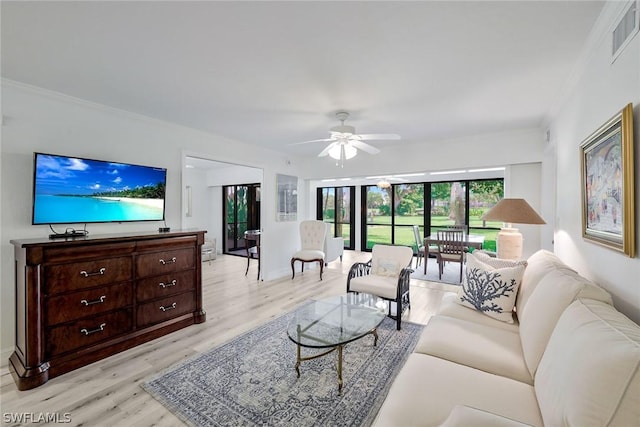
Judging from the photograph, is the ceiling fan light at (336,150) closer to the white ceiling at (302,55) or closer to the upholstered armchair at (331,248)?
the white ceiling at (302,55)

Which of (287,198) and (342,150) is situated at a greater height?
(342,150)

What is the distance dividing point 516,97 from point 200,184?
7.50 meters

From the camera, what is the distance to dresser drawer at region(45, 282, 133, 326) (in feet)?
7.34

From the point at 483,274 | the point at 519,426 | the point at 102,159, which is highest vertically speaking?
the point at 102,159

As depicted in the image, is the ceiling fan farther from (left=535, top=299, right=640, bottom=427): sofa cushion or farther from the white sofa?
(left=535, top=299, right=640, bottom=427): sofa cushion

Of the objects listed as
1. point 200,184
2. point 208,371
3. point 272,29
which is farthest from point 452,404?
point 200,184

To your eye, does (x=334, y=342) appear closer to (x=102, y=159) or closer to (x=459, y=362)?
(x=459, y=362)

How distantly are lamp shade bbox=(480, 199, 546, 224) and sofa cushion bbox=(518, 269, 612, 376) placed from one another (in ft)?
3.82

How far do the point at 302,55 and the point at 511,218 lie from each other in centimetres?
256

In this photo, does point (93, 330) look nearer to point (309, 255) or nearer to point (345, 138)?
point (345, 138)

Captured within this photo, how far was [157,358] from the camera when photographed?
2520mm

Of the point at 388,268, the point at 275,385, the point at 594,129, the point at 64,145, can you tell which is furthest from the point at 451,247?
the point at 64,145

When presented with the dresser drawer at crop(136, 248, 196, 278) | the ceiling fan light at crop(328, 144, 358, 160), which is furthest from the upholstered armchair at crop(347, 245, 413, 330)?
the dresser drawer at crop(136, 248, 196, 278)

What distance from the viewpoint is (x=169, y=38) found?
1.86 meters
